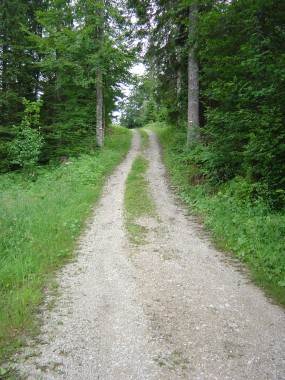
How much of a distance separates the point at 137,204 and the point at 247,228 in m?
4.25

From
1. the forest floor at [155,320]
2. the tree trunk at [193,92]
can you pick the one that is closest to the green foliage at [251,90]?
the forest floor at [155,320]

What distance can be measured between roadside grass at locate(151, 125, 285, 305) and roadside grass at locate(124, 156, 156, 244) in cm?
153

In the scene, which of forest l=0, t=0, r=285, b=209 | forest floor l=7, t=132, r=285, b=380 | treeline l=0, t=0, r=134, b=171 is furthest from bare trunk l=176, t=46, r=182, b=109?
forest floor l=7, t=132, r=285, b=380

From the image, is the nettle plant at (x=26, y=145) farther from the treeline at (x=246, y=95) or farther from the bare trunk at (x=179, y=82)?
the treeline at (x=246, y=95)

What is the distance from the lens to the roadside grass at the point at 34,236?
405 cm

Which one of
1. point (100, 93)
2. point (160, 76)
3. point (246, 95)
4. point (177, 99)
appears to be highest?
point (160, 76)

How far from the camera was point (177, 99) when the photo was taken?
57.6 ft

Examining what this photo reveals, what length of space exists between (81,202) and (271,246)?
6.57m

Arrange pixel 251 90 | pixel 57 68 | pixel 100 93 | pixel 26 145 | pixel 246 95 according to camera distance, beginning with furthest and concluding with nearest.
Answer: pixel 100 93 → pixel 57 68 → pixel 26 145 → pixel 246 95 → pixel 251 90

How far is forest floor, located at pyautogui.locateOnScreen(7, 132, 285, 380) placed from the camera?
3.17 meters

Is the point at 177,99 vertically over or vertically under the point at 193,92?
over

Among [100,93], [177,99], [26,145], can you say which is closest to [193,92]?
[177,99]

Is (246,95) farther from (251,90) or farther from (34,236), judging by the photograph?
(34,236)

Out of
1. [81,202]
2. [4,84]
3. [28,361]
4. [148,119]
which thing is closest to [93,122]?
[4,84]
